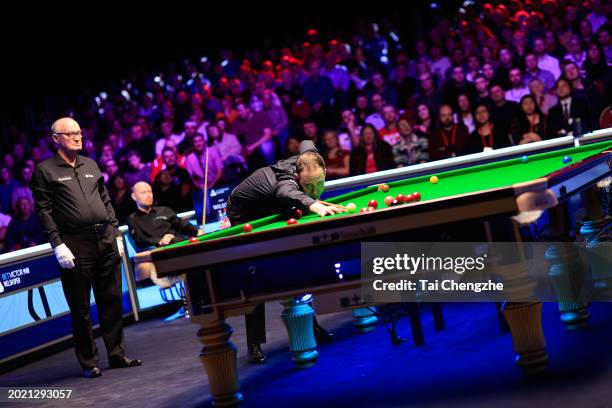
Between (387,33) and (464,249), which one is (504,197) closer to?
(464,249)

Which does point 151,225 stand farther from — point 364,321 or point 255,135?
point 364,321

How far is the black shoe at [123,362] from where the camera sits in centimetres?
635

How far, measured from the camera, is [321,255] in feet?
13.3

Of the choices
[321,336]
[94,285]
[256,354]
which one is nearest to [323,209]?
[256,354]

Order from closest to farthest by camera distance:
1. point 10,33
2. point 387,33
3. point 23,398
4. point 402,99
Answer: point 23,398, point 402,99, point 387,33, point 10,33

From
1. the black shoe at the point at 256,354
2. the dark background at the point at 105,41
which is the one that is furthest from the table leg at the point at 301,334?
the dark background at the point at 105,41

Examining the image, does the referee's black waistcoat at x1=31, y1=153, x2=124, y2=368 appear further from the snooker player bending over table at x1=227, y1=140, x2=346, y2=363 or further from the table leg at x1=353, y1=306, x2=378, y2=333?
the table leg at x1=353, y1=306, x2=378, y2=333

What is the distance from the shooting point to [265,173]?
17.5 ft

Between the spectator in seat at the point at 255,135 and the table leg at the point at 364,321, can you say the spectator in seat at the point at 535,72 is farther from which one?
the table leg at the point at 364,321

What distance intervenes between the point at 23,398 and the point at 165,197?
4421 mm

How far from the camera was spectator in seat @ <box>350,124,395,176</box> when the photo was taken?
9.09 meters

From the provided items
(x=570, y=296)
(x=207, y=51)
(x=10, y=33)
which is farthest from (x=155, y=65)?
(x=570, y=296)

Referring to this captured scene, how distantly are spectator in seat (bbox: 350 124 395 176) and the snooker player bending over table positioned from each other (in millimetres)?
3535

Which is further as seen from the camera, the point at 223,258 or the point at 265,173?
the point at 265,173
